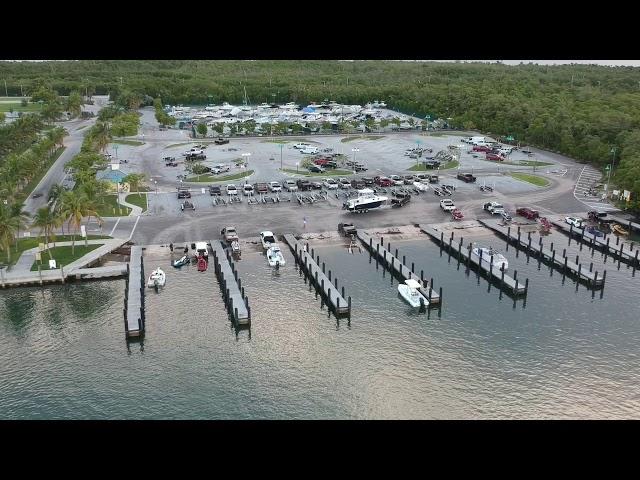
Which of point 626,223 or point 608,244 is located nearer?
point 608,244

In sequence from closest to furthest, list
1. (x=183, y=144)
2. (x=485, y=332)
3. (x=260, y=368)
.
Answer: (x=260, y=368)
(x=485, y=332)
(x=183, y=144)

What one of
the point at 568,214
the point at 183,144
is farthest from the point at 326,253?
the point at 183,144

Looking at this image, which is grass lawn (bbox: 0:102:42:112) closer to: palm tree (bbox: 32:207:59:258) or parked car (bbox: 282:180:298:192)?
parked car (bbox: 282:180:298:192)

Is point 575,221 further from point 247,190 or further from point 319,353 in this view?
point 247,190

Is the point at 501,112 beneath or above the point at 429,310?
above

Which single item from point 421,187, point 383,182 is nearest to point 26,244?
point 383,182

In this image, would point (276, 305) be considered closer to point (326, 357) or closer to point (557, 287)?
point (326, 357)

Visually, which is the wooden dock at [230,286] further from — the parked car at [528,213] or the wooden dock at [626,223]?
the wooden dock at [626,223]

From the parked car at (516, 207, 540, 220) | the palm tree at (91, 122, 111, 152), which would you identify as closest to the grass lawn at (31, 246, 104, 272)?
the palm tree at (91, 122, 111, 152)
